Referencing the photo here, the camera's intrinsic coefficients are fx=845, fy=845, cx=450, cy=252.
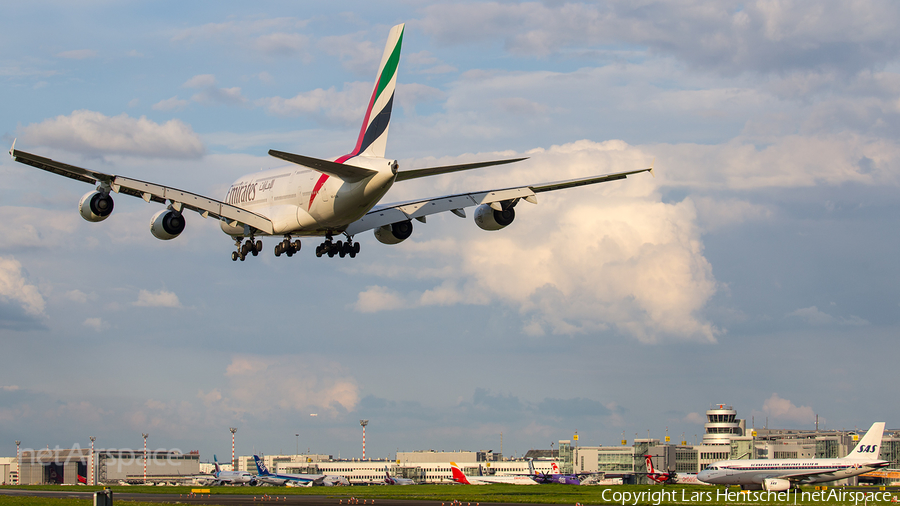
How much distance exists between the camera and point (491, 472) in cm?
15862

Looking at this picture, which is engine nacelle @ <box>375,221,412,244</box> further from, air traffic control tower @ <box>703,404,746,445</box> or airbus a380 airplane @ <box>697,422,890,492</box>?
air traffic control tower @ <box>703,404,746,445</box>

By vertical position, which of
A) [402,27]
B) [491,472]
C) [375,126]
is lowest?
[491,472]

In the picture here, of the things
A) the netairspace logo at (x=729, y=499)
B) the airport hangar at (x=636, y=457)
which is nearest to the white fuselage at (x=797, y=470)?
the netairspace logo at (x=729, y=499)

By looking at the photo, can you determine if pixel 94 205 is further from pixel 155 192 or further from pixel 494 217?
pixel 494 217

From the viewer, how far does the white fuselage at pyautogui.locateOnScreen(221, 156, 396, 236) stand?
36.5 metres

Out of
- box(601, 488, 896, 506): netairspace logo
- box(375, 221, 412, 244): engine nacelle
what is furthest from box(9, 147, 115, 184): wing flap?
box(601, 488, 896, 506): netairspace logo

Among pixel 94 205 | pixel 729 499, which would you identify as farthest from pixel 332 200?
pixel 729 499

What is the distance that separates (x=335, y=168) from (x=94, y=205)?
12469 mm

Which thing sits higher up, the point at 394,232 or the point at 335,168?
the point at 335,168

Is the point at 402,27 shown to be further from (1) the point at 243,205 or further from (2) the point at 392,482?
(2) the point at 392,482

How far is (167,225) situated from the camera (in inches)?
1614

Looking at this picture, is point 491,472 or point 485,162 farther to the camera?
point 491,472

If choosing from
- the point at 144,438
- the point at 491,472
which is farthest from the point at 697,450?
the point at 144,438

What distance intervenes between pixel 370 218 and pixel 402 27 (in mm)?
9573
